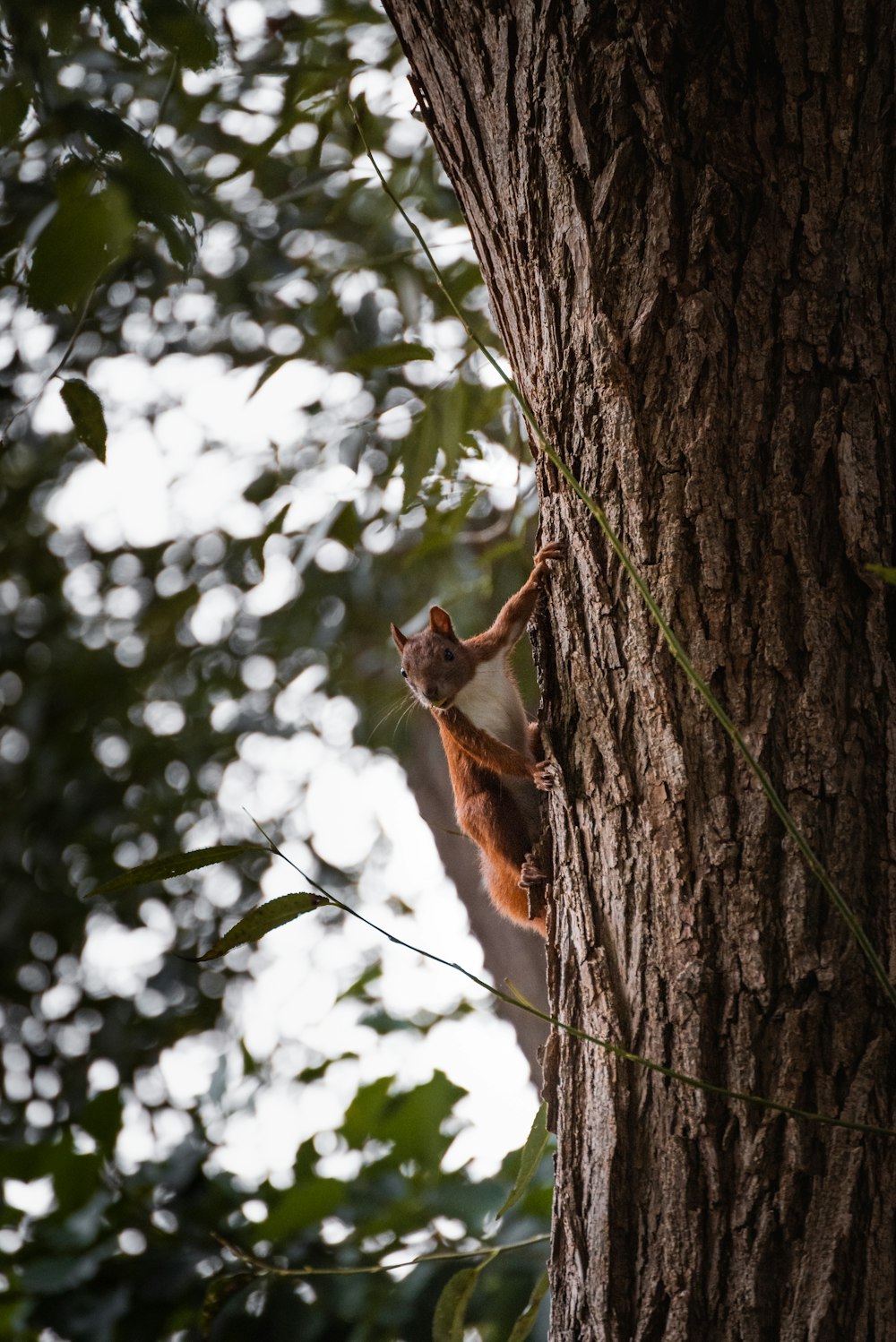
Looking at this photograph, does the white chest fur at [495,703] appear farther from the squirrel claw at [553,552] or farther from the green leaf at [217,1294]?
the green leaf at [217,1294]

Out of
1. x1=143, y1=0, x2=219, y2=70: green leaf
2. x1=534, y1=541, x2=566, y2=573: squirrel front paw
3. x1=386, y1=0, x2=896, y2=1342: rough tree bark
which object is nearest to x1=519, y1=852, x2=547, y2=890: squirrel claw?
→ x1=386, y1=0, x2=896, y2=1342: rough tree bark

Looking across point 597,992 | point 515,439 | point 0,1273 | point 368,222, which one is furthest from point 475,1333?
point 368,222

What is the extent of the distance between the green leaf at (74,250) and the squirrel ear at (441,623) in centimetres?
114

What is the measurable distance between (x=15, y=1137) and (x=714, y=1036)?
339 cm

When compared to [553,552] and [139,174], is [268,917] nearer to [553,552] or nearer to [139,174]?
[553,552]

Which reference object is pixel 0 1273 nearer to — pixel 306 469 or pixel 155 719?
pixel 155 719

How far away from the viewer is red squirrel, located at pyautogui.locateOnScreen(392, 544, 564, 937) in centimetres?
194

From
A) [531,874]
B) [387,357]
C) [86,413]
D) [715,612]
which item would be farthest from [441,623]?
[715,612]

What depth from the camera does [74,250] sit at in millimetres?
1025

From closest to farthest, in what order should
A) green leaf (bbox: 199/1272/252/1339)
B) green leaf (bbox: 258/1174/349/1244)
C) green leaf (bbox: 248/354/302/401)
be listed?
green leaf (bbox: 199/1272/252/1339) < green leaf (bbox: 258/1174/349/1244) < green leaf (bbox: 248/354/302/401)

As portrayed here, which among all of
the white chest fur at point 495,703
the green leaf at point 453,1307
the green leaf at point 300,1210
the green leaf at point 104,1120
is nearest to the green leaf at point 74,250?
the white chest fur at point 495,703

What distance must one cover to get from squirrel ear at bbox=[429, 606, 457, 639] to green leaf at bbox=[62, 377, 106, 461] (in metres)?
0.96

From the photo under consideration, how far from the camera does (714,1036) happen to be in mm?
1018

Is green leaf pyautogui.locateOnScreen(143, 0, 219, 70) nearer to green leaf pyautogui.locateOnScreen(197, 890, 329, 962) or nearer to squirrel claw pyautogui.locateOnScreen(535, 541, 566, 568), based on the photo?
squirrel claw pyautogui.locateOnScreen(535, 541, 566, 568)
